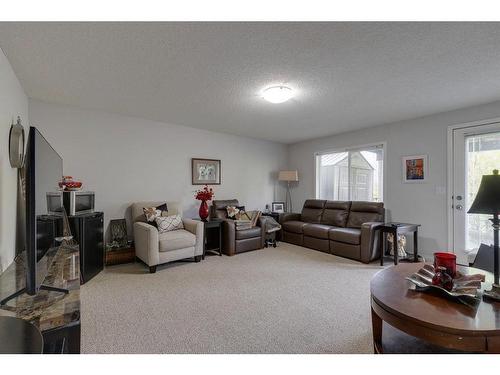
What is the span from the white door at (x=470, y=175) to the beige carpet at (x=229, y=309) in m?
1.34

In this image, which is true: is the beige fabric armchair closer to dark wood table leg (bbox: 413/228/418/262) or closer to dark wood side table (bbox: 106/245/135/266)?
dark wood side table (bbox: 106/245/135/266)

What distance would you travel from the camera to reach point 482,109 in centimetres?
310

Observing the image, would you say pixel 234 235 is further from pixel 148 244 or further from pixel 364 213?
pixel 364 213

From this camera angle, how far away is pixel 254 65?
2.11m

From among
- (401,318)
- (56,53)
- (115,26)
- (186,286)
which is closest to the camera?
(401,318)

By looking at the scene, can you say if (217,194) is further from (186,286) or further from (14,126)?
(14,126)

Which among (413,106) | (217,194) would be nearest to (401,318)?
(413,106)

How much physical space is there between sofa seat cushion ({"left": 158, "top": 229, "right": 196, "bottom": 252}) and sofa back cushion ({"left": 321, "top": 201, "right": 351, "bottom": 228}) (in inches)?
101

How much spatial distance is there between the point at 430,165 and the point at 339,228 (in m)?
1.66

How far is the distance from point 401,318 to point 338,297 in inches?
48.3

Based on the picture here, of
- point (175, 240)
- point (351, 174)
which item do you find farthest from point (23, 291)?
point (351, 174)

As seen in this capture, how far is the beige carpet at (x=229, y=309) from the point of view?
5.42 feet

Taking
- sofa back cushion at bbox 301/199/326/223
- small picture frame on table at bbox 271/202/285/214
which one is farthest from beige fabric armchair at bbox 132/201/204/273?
sofa back cushion at bbox 301/199/326/223
